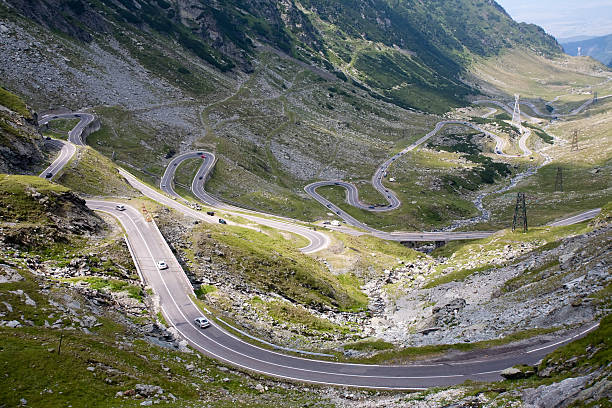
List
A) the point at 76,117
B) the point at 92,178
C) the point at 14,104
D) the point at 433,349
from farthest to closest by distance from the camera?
the point at 76,117, the point at 14,104, the point at 92,178, the point at 433,349

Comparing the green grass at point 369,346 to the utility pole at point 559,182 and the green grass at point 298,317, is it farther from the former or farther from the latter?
the utility pole at point 559,182

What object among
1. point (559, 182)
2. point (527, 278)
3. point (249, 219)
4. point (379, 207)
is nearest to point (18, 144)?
point (249, 219)

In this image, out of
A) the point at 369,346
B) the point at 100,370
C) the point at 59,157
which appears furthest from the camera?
the point at 59,157

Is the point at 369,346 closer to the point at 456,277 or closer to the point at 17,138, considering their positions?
the point at 456,277

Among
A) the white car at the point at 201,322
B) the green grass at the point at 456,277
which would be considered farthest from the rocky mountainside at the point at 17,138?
the green grass at the point at 456,277

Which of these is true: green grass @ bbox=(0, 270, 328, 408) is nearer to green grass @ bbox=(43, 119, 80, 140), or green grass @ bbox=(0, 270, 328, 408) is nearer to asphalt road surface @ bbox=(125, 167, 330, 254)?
asphalt road surface @ bbox=(125, 167, 330, 254)

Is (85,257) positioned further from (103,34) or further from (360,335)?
(103,34)
